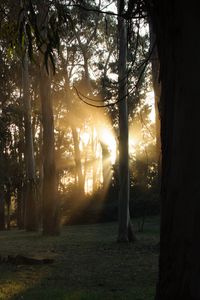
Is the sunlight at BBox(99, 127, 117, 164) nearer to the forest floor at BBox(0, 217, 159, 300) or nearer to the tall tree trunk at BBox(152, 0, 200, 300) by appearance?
the forest floor at BBox(0, 217, 159, 300)

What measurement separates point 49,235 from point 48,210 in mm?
1046

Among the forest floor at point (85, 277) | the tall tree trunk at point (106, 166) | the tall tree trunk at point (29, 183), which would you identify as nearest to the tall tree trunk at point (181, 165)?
the forest floor at point (85, 277)

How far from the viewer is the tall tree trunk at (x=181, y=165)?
3.47m

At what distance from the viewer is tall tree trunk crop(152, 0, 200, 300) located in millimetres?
3473

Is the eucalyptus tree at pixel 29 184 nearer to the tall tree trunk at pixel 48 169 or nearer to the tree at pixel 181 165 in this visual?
the tall tree trunk at pixel 48 169

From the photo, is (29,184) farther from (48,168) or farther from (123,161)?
(123,161)

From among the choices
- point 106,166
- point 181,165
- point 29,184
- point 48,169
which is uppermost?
point 106,166

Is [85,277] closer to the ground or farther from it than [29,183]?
closer to the ground

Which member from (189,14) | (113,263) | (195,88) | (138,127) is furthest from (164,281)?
(138,127)

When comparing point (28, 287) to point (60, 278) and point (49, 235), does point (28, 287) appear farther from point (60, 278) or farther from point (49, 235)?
point (49, 235)

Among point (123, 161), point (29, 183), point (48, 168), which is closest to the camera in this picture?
point (123, 161)

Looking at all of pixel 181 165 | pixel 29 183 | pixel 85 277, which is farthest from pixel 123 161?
pixel 181 165

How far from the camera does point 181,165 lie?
3539 millimetres

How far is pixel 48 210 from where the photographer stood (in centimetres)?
2212
